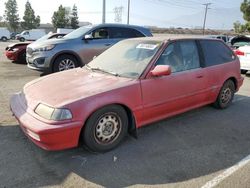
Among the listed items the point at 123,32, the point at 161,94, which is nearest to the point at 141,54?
the point at 161,94

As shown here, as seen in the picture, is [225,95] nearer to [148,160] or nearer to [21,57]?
[148,160]

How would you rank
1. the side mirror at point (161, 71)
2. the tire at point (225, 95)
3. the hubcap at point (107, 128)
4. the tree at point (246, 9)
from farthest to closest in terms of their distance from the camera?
1. the tree at point (246, 9)
2. the tire at point (225, 95)
3. the side mirror at point (161, 71)
4. the hubcap at point (107, 128)

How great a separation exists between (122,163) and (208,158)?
1.14 m

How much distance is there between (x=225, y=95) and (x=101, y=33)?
5.08 metres

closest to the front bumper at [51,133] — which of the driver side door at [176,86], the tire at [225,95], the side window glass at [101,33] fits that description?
the driver side door at [176,86]

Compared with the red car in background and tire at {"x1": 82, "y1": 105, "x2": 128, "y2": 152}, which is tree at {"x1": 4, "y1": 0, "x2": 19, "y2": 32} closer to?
the red car in background

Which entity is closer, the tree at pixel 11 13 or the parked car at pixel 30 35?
the parked car at pixel 30 35

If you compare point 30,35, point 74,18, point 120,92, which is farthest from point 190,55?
point 74,18

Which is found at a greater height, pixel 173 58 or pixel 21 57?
pixel 173 58

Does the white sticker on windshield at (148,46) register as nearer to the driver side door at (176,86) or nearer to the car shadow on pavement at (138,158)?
the driver side door at (176,86)

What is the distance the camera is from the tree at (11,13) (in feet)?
235

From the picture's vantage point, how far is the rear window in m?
5.34

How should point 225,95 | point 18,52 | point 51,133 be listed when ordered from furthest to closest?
point 18,52, point 225,95, point 51,133

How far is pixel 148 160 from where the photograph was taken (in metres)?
3.69
